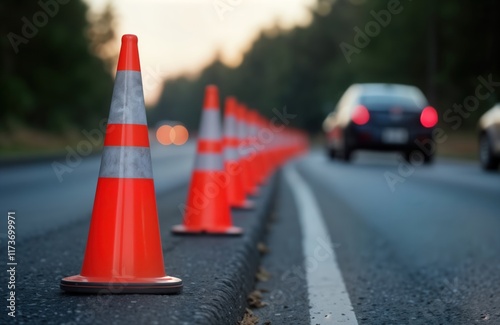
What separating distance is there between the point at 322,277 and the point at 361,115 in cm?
1307

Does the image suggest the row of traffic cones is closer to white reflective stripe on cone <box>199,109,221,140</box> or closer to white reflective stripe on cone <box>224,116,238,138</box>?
white reflective stripe on cone <box>199,109,221,140</box>

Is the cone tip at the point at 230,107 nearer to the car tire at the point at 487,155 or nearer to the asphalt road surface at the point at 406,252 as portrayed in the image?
the asphalt road surface at the point at 406,252

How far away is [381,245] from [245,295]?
244cm

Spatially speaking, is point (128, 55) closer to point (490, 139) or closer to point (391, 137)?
point (490, 139)

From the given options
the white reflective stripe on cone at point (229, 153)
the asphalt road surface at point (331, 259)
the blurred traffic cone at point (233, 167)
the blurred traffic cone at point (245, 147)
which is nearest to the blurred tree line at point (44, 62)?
the blurred traffic cone at point (245, 147)

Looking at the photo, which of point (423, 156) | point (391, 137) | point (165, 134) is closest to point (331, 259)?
point (391, 137)

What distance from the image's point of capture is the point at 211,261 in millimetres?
4902

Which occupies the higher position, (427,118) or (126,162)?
(427,118)

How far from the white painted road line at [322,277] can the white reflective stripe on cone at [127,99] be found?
1.27 m

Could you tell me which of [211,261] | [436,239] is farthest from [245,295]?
[436,239]

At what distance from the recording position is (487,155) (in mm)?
16859

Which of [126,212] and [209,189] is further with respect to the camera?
[209,189]

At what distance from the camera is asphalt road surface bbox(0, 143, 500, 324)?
146 inches

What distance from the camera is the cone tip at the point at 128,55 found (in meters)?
4.02
